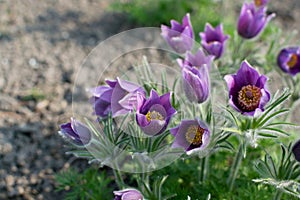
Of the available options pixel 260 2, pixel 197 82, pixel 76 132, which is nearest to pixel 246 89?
pixel 197 82

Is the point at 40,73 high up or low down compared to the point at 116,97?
up

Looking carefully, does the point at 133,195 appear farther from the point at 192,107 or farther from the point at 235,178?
the point at 235,178

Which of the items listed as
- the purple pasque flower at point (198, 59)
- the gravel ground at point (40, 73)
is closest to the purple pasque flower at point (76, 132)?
the purple pasque flower at point (198, 59)

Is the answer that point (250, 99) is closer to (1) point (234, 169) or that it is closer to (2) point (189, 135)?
(2) point (189, 135)

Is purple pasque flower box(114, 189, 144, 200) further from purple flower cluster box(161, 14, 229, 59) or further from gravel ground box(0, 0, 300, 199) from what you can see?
gravel ground box(0, 0, 300, 199)

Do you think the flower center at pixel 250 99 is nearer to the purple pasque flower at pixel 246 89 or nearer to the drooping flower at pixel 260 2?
the purple pasque flower at pixel 246 89

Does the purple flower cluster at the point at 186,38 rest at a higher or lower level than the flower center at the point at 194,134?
higher
